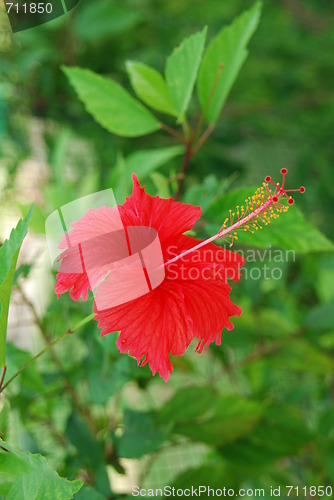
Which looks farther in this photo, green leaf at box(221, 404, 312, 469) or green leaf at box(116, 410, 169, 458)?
green leaf at box(221, 404, 312, 469)

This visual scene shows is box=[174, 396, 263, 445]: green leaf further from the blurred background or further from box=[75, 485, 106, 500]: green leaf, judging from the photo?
box=[75, 485, 106, 500]: green leaf

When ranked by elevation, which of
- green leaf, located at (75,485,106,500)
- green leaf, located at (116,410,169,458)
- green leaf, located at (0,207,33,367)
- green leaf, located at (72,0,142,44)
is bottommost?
green leaf, located at (116,410,169,458)

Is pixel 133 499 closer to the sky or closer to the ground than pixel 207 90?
closer to the ground

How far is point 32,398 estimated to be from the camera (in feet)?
1.59

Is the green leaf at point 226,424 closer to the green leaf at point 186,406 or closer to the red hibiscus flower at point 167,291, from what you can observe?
the green leaf at point 186,406

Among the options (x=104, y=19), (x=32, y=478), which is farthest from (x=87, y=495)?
(x=104, y=19)

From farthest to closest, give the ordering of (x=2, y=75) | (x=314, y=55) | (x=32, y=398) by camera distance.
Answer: (x=314, y=55) < (x=2, y=75) < (x=32, y=398)

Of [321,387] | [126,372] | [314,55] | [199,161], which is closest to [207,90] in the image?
[126,372]

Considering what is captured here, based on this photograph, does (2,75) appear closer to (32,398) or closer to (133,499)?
(32,398)

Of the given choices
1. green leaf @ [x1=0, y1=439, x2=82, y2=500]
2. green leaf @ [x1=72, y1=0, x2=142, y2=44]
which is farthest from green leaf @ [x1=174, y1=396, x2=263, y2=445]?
green leaf @ [x1=72, y1=0, x2=142, y2=44]

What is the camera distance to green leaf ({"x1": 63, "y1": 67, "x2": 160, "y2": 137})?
1.33 feet

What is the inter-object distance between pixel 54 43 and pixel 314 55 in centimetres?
48

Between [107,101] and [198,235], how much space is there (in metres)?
0.12

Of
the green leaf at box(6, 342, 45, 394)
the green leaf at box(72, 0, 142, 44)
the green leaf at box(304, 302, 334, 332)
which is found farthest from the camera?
the green leaf at box(72, 0, 142, 44)
